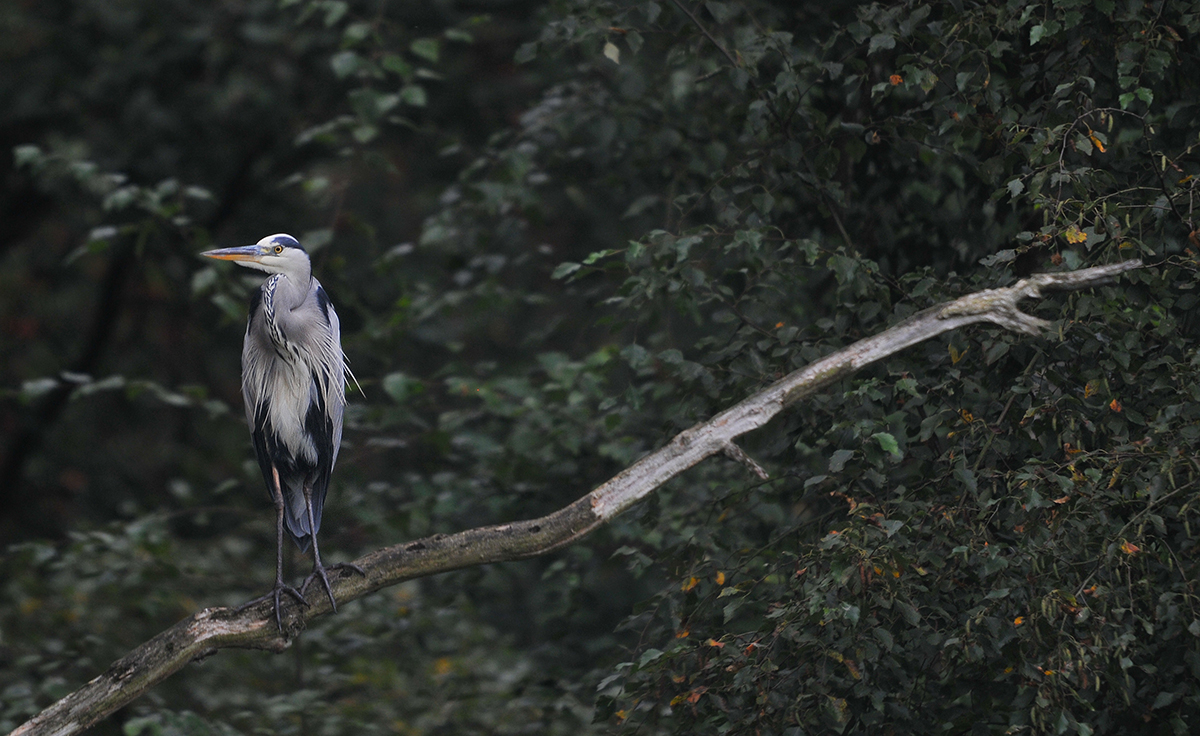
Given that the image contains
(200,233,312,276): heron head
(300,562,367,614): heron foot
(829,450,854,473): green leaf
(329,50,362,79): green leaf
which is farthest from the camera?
(329,50,362,79): green leaf

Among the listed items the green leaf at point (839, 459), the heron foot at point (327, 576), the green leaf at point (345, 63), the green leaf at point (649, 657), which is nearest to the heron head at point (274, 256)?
the heron foot at point (327, 576)

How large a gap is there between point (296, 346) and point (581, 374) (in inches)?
55.0

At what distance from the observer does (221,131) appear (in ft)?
23.1

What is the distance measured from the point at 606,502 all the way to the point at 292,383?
4.08ft

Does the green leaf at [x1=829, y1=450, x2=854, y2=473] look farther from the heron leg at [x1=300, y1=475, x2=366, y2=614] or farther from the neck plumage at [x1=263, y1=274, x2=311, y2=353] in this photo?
the neck plumage at [x1=263, y1=274, x2=311, y2=353]

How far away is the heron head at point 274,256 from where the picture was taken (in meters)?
3.26

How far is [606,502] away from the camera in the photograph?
8.95 feet

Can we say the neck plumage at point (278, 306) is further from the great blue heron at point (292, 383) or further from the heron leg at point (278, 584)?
the heron leg at point (278, 584)

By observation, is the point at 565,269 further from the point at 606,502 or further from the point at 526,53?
the point at 526,53

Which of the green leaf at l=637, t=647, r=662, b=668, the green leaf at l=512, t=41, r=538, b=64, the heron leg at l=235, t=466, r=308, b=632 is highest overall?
the green leaf at l=512, t=41, r=538, b=64

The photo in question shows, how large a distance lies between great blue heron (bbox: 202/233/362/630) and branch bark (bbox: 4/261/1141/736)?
538 millimetres

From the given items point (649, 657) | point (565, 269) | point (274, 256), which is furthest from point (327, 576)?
point (565, 269)

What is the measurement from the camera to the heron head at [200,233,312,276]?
3.26m

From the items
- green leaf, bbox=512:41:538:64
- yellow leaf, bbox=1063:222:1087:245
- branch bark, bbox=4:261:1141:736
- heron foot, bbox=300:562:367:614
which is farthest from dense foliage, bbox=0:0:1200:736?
heron foot, bbox=300:562:367:614
